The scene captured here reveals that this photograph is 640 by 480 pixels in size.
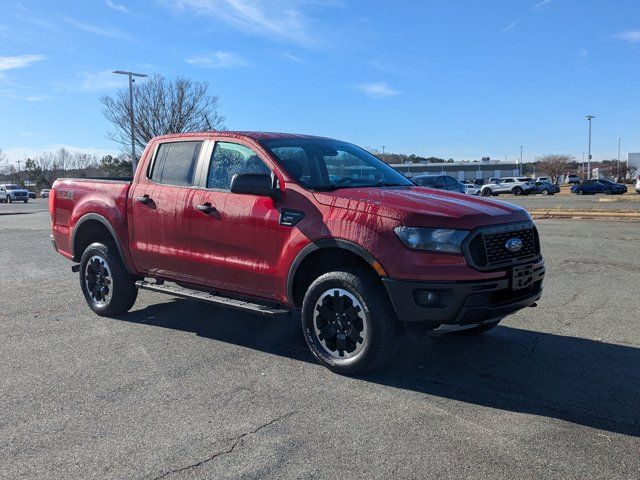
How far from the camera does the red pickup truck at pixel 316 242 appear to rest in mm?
4145

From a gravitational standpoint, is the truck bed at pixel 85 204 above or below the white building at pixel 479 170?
below

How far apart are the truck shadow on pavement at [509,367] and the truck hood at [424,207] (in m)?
1.20

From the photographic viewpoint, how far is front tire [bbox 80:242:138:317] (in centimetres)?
630

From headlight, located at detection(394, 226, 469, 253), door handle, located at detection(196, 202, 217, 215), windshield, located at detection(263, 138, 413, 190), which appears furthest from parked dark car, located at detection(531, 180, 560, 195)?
headlight, located at detection(394, 226, 469, 253)

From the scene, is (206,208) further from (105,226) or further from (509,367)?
(509,367)

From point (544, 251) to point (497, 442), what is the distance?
8477mm

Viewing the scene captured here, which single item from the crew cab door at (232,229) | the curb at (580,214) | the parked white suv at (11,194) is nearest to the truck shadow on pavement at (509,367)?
the crew cab door at (232,229)

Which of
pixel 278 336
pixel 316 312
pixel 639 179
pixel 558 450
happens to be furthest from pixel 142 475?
pixel 639 179

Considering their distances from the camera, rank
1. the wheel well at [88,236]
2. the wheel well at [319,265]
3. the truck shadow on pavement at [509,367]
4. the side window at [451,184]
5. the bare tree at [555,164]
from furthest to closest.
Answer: the bare tree at [555,164]
the side window at [451,184]
the wheel well at [88,236]
the wheel well at [319,265]
the truck shadow on pavement at [509,367]

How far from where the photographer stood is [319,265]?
482 cm

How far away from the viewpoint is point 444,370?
4.68 m

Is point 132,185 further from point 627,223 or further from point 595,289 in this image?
point 627,223

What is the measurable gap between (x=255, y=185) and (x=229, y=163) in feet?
2.64

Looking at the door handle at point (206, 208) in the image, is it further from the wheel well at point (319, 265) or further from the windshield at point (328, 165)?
the wheel well at point (319, 265)
